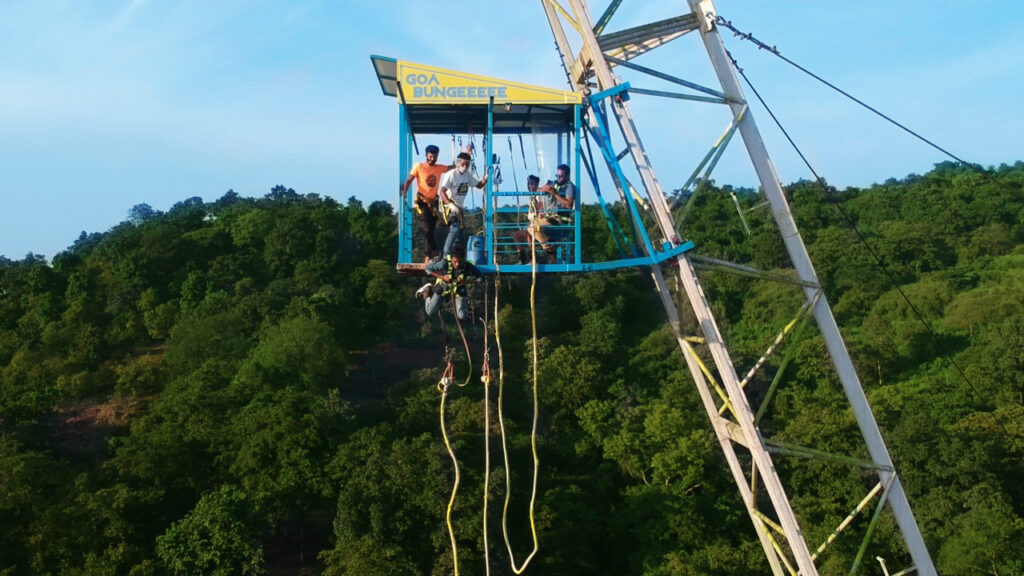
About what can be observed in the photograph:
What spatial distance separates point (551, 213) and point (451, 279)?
1.47 meters

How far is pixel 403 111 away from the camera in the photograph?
989cm

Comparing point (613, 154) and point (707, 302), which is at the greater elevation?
point (613, 154)

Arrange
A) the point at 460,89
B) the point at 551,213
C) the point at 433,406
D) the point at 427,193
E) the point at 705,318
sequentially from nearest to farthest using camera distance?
the point at 705,318 → the point at 460,89 → the point at 427,193 → the point at 551,213 → the point at 433,406

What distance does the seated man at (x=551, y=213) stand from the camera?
1003 cm

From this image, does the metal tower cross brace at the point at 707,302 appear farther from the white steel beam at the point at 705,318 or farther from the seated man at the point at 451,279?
A: the seated man at the point at 451,279

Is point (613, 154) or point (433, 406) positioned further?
point (433, 406)

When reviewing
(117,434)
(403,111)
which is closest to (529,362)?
(117,434)

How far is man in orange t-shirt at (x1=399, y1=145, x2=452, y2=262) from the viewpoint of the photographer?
985cm

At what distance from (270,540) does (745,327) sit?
2328cm

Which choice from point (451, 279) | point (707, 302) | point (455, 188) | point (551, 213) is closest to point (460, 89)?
point (455, 188)

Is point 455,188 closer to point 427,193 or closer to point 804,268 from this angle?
point 427,193

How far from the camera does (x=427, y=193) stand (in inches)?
389

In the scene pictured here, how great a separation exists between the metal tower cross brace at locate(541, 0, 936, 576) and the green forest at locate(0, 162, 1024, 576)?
10.2 meters

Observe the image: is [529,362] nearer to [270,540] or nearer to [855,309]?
[270,540]
